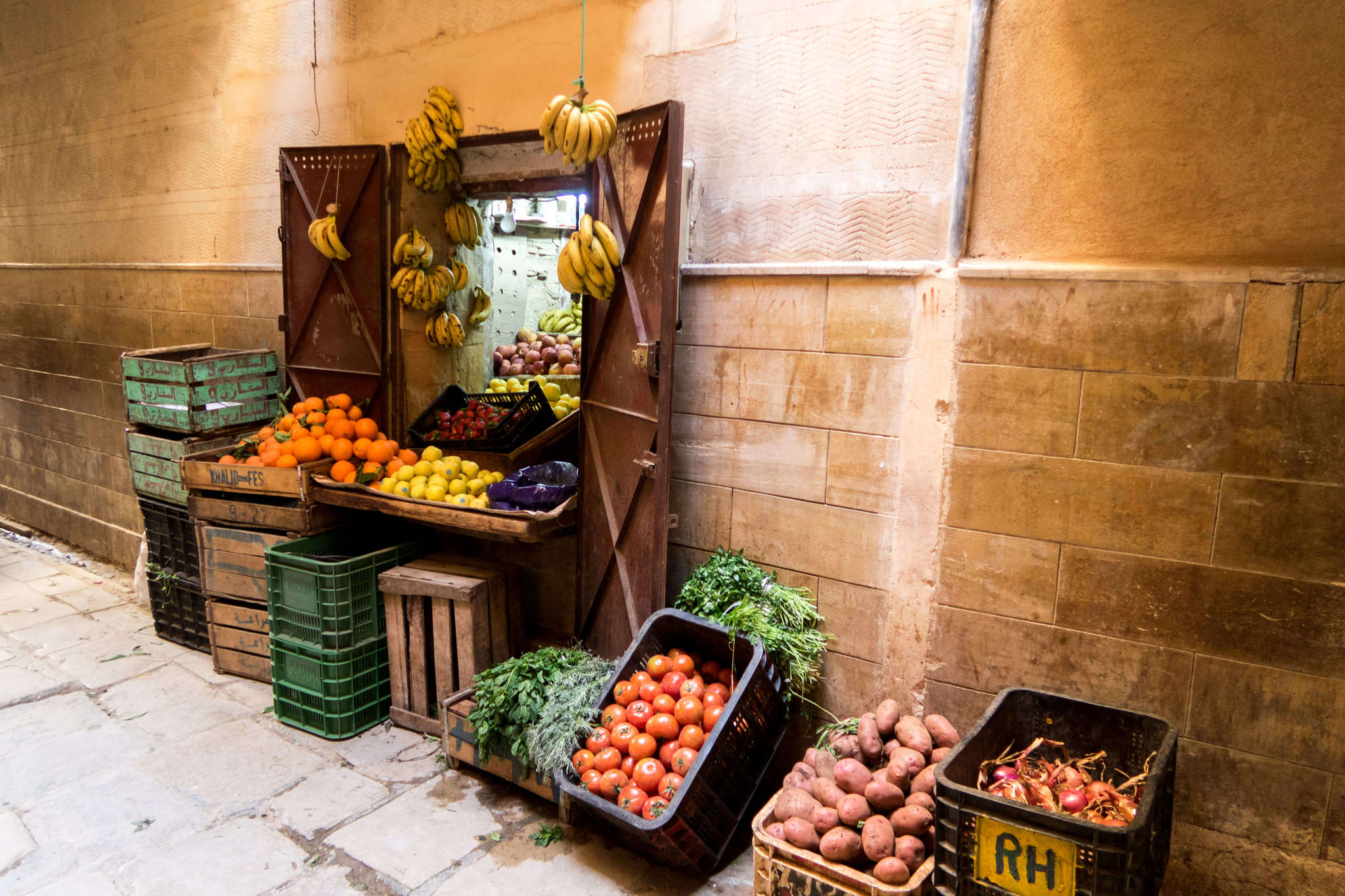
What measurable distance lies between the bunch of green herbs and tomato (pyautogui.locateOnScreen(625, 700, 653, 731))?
1.54 feet

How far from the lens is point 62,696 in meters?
4.76

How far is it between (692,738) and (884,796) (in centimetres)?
76

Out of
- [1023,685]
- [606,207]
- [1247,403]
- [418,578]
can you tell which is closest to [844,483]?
[1023,685]

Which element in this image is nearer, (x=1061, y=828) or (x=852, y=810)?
(x=1061, y=828)

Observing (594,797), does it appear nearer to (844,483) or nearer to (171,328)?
(844,483)

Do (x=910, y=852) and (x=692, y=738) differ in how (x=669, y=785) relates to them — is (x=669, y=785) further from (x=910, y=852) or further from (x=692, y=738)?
(x=910, y=852)

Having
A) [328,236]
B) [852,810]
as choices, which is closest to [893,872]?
[852,810]

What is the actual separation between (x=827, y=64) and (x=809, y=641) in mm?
2514

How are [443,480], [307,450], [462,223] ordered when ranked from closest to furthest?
[443,480] → [307,450] → [462,223]

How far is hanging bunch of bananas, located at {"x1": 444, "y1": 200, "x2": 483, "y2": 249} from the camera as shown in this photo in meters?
5.39

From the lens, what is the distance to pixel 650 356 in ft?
11.9

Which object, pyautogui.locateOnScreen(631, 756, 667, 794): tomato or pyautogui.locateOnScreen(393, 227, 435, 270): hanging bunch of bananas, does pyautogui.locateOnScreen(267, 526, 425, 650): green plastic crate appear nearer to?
pyautogui.locateOnScreen(393, 227, 435, 270): hanging bunch of bananas

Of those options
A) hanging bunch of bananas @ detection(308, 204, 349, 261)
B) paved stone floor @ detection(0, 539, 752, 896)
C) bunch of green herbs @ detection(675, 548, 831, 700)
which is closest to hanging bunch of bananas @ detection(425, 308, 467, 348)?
hanging bunch of bananas @ detection(308, 204, 349, 261)

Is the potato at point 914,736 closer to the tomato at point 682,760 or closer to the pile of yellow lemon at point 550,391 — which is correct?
the tomato at point 682,760
